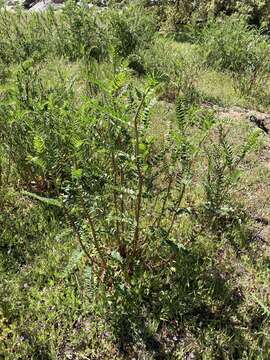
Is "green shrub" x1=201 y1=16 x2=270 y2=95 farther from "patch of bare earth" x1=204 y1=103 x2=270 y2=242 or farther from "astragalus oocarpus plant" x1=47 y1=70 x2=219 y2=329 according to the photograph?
"astragalus oocarpus plant" x1=47 y1=70 x2=219 y2=329

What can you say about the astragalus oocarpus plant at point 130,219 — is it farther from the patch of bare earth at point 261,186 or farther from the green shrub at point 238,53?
the green shrub at point 238,53

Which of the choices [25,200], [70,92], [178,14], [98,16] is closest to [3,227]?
[25,200]

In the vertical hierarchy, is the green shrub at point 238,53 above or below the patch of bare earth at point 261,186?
above

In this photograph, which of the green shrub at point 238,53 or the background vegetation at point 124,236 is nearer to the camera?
the background vegetation at point 124,236

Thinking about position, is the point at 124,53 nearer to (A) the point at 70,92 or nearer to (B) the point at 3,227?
(A) the point at 70,92

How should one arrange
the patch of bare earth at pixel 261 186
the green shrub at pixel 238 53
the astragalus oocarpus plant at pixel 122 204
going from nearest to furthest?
the astragalus oocarpus plant at pixel 122 204 → the patch of bare earth at pixel 261 186 → the green shrub at pixel 238 53

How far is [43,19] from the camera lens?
7.22 meters

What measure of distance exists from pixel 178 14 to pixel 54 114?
6809 mm

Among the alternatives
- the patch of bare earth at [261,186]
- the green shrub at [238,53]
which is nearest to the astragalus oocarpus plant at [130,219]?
the patch of bare earth at [261,186]

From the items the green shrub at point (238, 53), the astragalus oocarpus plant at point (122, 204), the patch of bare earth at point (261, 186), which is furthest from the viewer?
the green shrub at point (238, 53)

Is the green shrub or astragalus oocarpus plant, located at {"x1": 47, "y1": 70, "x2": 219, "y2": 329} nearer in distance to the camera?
astragalus oocarpus plant, located at {"x1": 47, "y1": 70, "x2": 219, "y2": 329}

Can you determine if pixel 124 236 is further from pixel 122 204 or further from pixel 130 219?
pixel 130 219

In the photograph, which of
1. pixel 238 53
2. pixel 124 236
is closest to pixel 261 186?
pixel 124 236

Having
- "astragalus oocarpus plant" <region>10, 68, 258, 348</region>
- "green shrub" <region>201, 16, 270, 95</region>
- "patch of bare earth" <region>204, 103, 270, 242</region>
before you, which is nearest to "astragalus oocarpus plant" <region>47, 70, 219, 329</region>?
"astragalus oocarpus plant" <region>10, 68, 258, 348</region>
